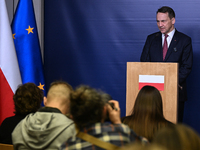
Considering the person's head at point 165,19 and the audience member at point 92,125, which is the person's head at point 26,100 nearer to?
the audience member at point 92,125

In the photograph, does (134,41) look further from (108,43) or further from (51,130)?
(51,130)

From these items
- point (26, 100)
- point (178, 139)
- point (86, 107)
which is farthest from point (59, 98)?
point (178, 139)

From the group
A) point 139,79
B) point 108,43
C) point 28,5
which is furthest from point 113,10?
point 139,79

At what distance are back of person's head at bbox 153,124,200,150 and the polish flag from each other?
92.7 inches

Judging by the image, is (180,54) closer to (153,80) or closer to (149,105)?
(153,80)

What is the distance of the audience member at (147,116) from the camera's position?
2213mm

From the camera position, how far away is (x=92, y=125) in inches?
57.7

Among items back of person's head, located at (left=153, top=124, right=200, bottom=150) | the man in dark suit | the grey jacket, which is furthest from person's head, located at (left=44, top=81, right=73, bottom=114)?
the man in dark suit

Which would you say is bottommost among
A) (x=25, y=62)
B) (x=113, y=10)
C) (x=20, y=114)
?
(x=20, y=114)

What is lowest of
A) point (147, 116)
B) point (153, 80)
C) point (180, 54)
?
point (147, 116)

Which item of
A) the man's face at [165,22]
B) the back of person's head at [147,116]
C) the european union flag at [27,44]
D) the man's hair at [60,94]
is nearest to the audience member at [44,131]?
the man's hair at [60,94]

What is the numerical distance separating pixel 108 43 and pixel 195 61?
58.3 inches

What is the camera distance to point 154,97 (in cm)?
231

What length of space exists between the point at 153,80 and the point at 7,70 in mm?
1850
